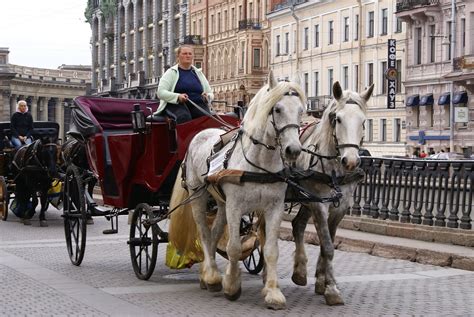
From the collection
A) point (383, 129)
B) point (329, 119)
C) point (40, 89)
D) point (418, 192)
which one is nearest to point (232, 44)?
point (383, 129)

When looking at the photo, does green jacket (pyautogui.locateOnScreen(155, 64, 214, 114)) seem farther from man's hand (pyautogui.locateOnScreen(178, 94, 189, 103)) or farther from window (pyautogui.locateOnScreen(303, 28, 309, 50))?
window (pyautogui.locateOnScreen(303, 28, 309, 50))

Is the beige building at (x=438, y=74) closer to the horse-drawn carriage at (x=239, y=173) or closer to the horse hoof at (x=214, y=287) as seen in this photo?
the horse-drawn carriage at (x=239, y=173)

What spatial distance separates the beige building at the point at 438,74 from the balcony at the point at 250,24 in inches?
791

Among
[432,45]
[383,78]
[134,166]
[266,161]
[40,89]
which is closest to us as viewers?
[266,161]

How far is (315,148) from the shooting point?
40.7 feet

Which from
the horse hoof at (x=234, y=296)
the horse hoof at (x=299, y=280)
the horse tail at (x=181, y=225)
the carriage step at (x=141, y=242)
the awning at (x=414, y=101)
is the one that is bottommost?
the horse hoof at (x=234, y=296)

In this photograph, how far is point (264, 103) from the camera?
1135 cm

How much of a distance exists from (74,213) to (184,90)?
281cm

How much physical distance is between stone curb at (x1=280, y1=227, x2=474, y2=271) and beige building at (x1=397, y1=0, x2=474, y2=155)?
39881mm

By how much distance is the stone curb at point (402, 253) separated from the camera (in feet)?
49.0

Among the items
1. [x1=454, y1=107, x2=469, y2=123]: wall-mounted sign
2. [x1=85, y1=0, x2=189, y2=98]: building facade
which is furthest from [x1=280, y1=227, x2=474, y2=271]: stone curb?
[x1=85, y1=0, x2=189, y2=98]: building facade

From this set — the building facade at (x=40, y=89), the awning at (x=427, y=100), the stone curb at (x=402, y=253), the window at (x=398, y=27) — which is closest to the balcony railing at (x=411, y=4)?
the window at (x=398, y=27)

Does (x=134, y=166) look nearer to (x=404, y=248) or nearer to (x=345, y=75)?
(x=404, y=248)

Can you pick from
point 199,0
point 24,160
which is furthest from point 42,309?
point 199,0
